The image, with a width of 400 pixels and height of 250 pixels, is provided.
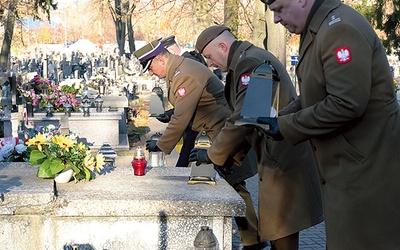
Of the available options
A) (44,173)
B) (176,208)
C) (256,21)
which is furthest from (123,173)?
(256,21)

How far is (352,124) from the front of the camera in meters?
3.12

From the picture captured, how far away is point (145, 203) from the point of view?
3.89m

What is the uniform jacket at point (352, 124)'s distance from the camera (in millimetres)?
3008

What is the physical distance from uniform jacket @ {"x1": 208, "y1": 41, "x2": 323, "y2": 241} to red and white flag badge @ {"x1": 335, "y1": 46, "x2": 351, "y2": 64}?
145 centimetres

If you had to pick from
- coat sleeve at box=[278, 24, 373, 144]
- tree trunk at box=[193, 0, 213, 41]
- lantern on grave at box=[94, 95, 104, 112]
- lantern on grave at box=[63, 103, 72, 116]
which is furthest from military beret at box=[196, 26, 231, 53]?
tree trunk at box=[193, 0, 213, 41]

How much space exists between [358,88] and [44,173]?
217 centimetres

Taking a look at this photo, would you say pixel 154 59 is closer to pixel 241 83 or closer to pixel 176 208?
pixel 241 83

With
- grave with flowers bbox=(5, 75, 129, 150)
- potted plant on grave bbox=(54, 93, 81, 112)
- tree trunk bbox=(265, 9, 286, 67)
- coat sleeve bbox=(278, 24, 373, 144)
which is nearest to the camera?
coat sleeve bbox=(278, 24, 373, 144)

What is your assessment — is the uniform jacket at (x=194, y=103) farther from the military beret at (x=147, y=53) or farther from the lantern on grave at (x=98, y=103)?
the lantern on grave at (x=98, y=103)

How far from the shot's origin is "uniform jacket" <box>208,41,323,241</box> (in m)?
4.46

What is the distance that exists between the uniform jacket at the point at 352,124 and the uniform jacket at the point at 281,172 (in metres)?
1.21

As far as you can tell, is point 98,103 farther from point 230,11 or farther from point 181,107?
point 230,11

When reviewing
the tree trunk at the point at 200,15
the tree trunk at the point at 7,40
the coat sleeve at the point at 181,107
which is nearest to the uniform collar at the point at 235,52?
the coat sleeve at the point at 181,107

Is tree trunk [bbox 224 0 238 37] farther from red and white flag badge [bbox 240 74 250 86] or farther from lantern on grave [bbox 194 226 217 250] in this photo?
lantern on grave [bbox 194 226 217 250]
